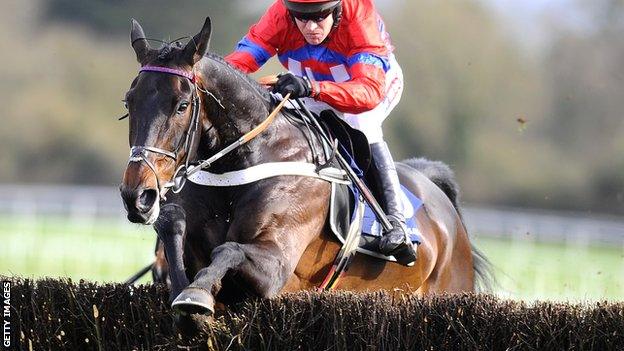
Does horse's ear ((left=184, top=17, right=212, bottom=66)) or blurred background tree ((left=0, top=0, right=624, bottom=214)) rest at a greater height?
blurred background tree ((left=0, top=0, right=624, bottom=214))

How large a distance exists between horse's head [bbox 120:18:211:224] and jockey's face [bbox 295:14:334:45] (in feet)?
2.94

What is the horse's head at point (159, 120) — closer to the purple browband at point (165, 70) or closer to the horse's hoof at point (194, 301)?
the purple browband at point (165, 70)

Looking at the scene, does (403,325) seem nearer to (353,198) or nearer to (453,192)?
(353,198)

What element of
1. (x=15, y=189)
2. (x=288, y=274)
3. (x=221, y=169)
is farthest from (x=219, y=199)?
(x=15, y=189)

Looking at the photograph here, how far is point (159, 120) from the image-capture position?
187 inches

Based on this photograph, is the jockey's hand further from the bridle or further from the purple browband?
the purple browband

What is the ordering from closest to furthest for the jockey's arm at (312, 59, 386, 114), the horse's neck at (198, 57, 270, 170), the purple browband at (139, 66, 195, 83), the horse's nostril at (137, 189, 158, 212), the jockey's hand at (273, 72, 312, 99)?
the horse's nostril at (137, 189, 158, 212), the purple browband at (139, 66, 195, 83), the horse's neck at (198, 57, 270, 170), the jockey's hand at (273, 72, 312, 99), the jockey's arm at (312, 59, 386, 114)

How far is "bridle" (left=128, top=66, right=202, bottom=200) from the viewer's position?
467 centimetres

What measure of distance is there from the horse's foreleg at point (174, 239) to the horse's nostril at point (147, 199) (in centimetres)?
47

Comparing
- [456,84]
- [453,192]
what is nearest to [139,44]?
[453,192]

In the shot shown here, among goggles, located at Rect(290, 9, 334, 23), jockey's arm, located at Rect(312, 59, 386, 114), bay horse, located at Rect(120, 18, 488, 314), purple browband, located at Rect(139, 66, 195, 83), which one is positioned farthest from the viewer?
goggles, located at Rect(290, 9, 334, 23)

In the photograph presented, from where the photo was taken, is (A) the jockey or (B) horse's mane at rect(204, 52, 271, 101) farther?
(A) the jockey

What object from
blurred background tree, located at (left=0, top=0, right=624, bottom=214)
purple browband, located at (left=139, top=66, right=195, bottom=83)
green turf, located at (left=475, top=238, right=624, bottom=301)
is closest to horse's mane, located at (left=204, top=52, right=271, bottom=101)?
purple browband, located at (left=139, top=66, right=195, bottom=83)

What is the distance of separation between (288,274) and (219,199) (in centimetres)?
47
